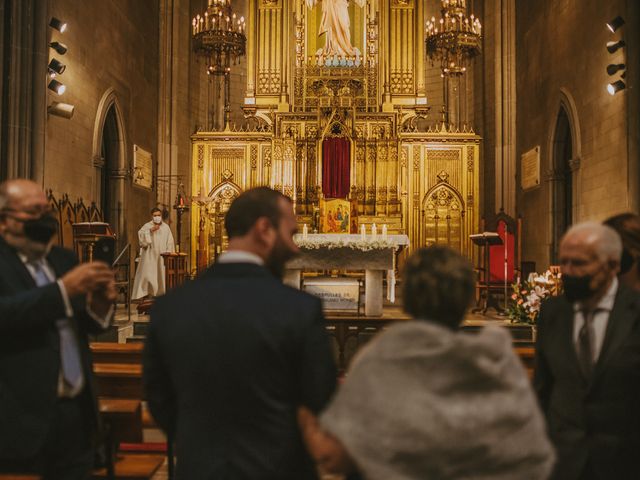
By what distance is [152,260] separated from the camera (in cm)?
1023

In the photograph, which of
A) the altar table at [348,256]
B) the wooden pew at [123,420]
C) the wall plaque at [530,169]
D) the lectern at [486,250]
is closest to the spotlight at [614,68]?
the lectern at [486,250]

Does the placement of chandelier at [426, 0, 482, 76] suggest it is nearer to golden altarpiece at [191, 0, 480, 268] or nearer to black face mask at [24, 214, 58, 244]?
golden altarpiece at [191, 0, 480, 268]

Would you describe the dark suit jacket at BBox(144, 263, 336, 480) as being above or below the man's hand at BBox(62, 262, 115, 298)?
below

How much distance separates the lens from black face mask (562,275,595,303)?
93.6 inches

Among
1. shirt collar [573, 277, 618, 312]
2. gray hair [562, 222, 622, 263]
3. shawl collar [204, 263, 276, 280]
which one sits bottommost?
shirt collar [573, 277, 618, 312]

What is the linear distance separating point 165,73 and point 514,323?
1072 cm

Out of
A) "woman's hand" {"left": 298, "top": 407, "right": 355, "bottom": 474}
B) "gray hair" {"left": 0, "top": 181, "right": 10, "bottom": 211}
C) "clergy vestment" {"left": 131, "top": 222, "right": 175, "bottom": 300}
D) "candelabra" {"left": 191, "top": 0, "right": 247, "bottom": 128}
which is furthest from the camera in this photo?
"candelabra" {"left": 191, "top": 0, "right": 247, "bottom": 128}

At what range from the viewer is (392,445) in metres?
1.46

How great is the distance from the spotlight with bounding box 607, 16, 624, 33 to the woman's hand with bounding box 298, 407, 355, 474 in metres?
8.96

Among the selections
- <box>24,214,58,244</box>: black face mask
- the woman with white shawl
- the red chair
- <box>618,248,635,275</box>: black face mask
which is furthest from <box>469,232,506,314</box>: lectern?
the woman with white shawl

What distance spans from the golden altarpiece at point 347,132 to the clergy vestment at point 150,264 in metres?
2.32

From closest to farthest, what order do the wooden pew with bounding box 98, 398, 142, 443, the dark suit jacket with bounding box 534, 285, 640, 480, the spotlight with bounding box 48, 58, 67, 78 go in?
the dark suit jacket with bounding box 534, 285, 640, 480 < the wooden pew with bounding box 98, 398, 142, 443 < the spotlight with bounding box 48, 58, 67, 78

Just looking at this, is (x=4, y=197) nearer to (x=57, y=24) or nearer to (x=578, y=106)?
(x=57, y=24)

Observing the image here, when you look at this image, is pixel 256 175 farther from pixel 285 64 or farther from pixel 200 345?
pixel 200 345
